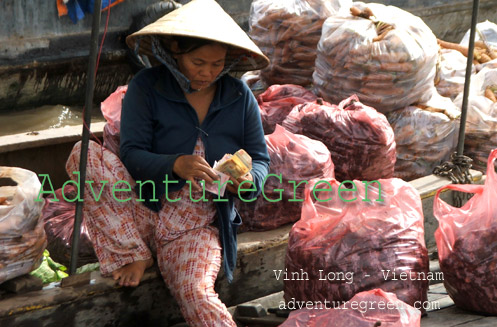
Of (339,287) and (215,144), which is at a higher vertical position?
(215,144)

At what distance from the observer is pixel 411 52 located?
425 cm

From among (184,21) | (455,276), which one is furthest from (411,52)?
(184,21)

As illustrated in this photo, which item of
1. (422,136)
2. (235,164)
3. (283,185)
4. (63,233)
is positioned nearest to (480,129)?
(422,136)

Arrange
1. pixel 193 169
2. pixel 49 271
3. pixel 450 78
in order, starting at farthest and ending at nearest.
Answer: pixel 450 78 → pixel 49 271 → pixel 193 169

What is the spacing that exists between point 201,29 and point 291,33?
6.12 feet

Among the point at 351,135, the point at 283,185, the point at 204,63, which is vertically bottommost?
the point at 283,185

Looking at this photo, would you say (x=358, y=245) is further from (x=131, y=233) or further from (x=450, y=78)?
(x=450, y=78)

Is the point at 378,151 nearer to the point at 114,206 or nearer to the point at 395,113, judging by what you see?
the point at 395,113

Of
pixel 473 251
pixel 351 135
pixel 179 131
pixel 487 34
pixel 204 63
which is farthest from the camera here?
pixel 487 34

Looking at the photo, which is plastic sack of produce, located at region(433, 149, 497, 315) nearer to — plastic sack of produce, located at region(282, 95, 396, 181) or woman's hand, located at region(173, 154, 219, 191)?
plastic sack of produce, located at region(282, 95, 396, 181)

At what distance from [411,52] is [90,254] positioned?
6.52 ft

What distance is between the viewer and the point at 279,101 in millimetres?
4348

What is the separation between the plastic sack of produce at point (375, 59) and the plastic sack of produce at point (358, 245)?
118 centimetres

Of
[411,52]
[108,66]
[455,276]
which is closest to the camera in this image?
[455,276]
